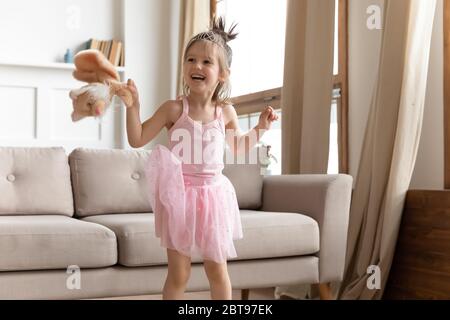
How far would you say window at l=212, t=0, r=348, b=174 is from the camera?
131 inches

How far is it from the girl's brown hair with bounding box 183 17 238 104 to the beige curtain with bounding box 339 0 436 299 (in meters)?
1.02

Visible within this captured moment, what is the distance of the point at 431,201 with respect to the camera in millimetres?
2516

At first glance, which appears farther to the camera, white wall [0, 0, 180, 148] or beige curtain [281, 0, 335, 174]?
white wall [0, 0, 180, 148]

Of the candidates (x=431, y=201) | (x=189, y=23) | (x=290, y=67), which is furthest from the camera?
(x=189, y=23)

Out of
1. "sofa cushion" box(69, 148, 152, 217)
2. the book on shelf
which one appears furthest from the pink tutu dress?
the book on shelf

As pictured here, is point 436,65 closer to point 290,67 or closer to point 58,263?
point 290,67

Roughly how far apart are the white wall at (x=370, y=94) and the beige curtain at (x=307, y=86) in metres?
0.15

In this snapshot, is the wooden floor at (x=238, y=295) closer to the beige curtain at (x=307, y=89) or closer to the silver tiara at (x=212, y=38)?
the beige curtain at (x=307, y=89)

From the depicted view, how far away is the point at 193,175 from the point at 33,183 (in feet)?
3.82

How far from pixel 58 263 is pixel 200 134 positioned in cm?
75

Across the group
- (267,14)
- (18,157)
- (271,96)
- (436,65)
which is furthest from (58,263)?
(267,14)

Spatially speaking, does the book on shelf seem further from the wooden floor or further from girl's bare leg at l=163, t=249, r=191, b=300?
girl's bare leg at l=163, t=249, r=191, b=300

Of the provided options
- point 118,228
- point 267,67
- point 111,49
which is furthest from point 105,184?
point 111,49
